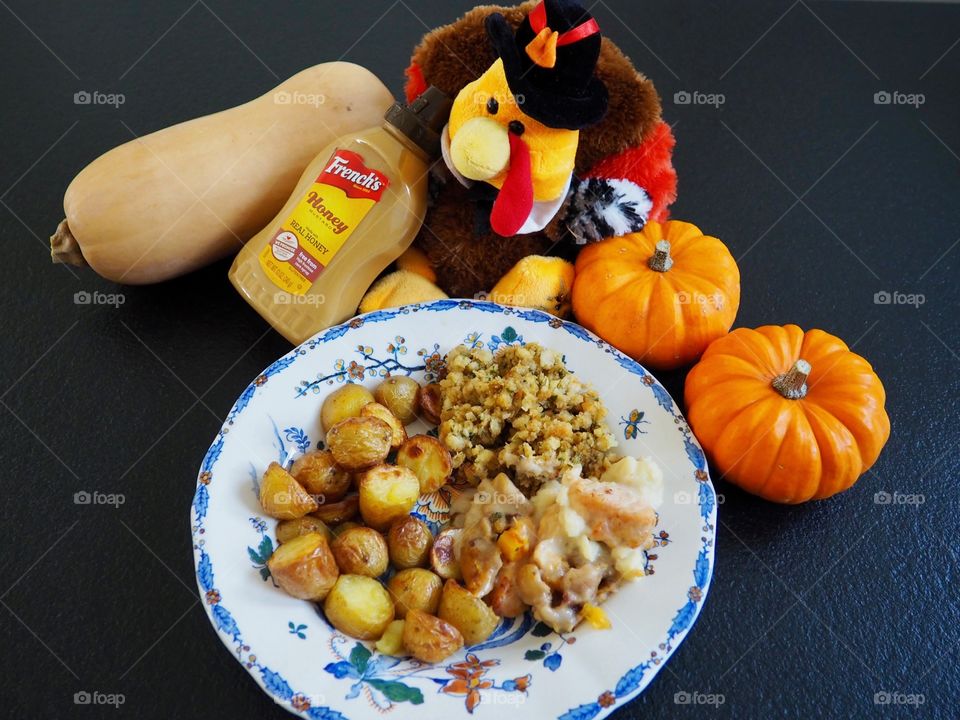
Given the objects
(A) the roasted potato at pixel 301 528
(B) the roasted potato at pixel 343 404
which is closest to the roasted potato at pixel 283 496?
(A) the roasted potato at pixel 301 528

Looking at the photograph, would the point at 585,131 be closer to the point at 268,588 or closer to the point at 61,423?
the point at 268,588

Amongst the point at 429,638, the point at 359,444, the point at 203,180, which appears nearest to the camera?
the point at 429,638

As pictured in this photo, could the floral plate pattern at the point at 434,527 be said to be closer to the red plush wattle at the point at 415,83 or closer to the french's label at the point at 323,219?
the french's label at the point at 323,219

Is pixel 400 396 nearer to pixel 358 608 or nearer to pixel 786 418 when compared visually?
pixel 358 608

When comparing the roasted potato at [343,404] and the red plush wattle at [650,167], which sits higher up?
the red plush wattle at [650,167]

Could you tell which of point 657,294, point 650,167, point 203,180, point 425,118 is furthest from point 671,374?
point 203,180

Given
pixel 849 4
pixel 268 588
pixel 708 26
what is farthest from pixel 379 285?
pixel 849 4
